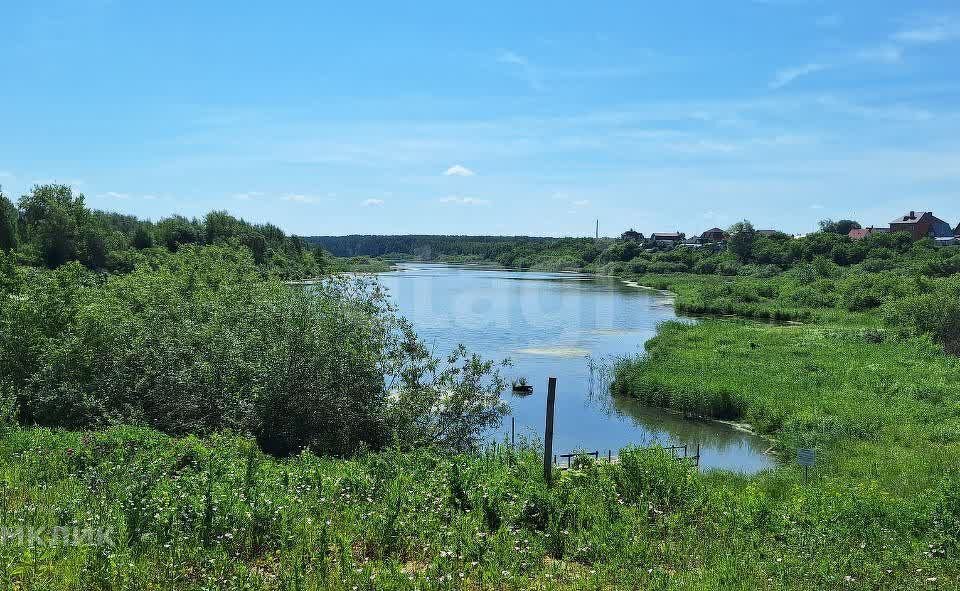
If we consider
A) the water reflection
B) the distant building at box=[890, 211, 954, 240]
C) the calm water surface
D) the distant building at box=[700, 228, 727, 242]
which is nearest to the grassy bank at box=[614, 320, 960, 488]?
the water reflection

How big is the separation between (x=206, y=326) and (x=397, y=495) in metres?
10.5

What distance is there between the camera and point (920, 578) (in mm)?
8164

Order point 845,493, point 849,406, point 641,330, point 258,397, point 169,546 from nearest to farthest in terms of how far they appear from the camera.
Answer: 1. point 169,546
2. point 845,493
3. point 258,397
4. point 849,406
5. point 641,330

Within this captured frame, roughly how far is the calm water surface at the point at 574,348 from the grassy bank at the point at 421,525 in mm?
6913

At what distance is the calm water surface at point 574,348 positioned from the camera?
75.0 feet

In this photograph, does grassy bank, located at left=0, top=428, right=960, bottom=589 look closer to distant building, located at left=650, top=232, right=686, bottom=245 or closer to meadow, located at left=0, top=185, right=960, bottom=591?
meadow, located at left=0, top=185, right=960, bottom=591

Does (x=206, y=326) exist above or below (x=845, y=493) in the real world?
above

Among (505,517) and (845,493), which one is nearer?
(505,517)

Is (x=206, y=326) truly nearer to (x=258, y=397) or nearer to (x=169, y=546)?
(x=258, y=397)

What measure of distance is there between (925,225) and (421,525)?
146 meters

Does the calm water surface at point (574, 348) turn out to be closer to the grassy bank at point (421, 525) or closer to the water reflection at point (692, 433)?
the water reflection at point (692, 433)

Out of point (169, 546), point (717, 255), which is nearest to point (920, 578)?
point (169, 546)

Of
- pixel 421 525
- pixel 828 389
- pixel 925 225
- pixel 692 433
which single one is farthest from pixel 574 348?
pixel 925 225

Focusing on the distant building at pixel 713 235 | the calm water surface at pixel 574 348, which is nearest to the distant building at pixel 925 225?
the distant building at pixel 713 235
